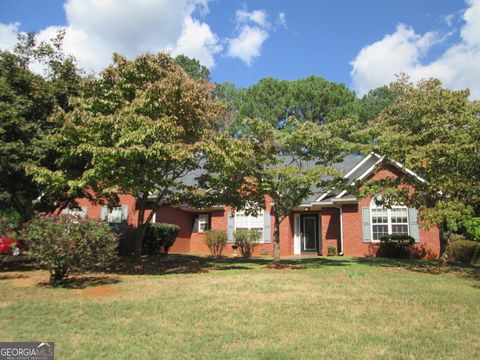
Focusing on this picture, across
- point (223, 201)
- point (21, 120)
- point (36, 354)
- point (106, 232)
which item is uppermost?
point (21, 120)

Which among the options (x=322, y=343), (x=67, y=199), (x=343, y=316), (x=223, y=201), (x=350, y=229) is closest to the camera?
(x=322, y=343)

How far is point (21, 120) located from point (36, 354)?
10035mm

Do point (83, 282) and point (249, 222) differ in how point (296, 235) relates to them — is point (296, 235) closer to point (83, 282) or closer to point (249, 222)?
point (249, 222)

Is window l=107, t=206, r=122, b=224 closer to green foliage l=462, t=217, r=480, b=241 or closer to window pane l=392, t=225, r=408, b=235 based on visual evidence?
window pane l=392, t=225, r=408, b=235

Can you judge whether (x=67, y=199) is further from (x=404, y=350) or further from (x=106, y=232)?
(x=404, y=350)

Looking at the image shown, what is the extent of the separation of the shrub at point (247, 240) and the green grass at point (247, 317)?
9.64 metres

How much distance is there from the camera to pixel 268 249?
23312 mm

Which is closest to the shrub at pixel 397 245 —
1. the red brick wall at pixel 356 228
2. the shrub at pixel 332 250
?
the red brick wall at pixel 356 228

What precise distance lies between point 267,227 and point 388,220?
657 cm

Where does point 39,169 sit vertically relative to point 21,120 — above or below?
below

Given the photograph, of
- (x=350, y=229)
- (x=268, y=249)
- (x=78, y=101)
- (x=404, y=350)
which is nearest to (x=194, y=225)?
(x=268, y=249)

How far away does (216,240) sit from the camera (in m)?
22.1

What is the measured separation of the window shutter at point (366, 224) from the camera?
20.9m

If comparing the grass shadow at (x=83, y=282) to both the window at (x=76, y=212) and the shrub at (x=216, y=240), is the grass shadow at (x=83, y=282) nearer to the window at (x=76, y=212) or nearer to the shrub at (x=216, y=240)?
the window at (x=76, y=212)
